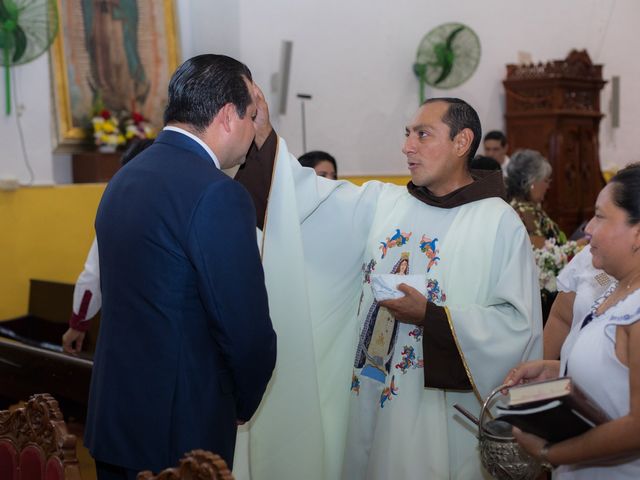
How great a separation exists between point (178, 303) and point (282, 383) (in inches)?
34.8

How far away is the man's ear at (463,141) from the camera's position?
302cm

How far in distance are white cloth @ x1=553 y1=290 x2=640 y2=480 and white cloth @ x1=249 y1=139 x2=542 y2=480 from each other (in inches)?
24.9

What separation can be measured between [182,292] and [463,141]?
130 cm

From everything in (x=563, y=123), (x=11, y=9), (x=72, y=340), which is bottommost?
(x=72, y=340)

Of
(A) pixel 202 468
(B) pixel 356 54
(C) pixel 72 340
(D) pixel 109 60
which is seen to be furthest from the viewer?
(B) pixel 356 54

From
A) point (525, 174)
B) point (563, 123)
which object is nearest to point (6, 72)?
point (525, 174)

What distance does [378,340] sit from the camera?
3.06 meters

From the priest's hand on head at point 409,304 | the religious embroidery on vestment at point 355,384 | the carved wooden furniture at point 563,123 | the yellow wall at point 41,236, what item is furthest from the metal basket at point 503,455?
the carved wooden furniture at point 563,123

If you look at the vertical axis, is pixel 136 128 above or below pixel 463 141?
below

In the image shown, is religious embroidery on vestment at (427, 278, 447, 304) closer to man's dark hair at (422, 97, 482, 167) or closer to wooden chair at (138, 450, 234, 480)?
man's dark hair at (422, 97, 482, 167)

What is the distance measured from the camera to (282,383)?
9.73 feet

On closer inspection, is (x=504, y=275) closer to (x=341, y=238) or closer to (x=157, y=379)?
(x=341, y=238)

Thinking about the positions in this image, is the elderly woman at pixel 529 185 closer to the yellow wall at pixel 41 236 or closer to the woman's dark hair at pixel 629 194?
the yellow wall at pixel 41 236

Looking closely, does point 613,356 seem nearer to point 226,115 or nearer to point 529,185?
point 226,115
